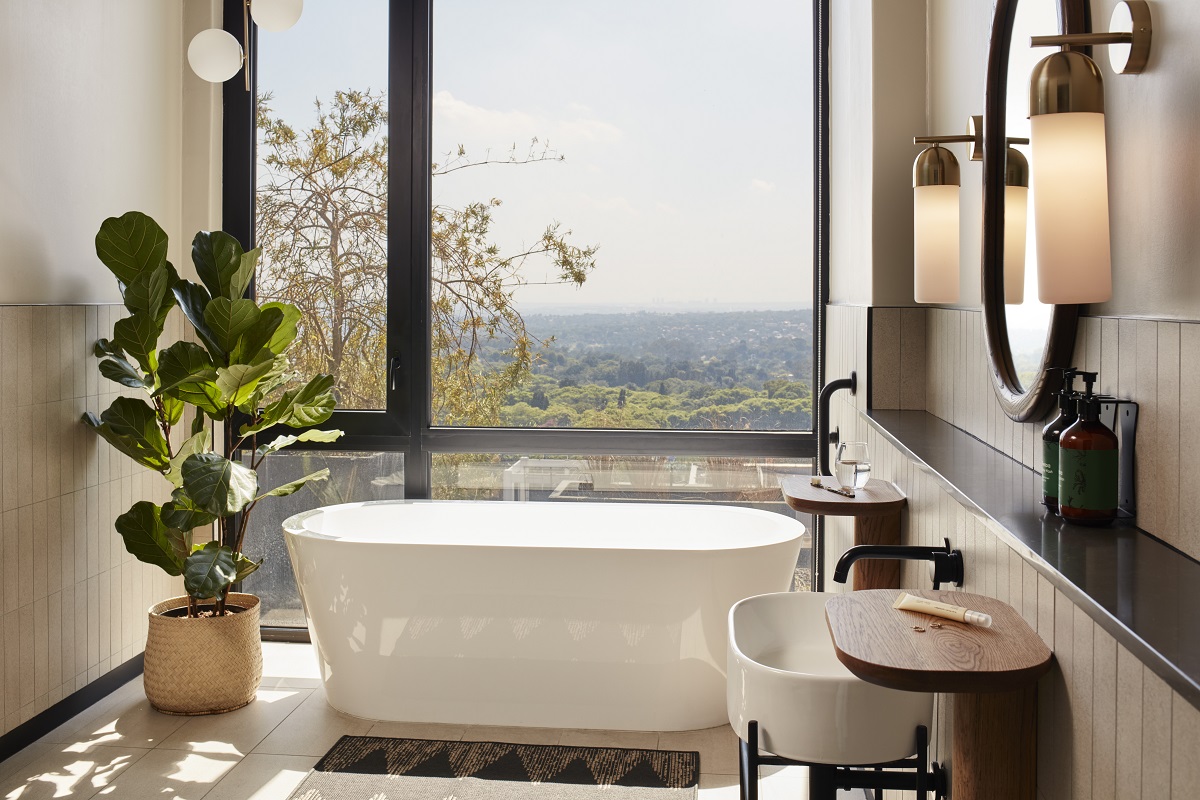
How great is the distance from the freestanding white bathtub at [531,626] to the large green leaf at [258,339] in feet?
1.97

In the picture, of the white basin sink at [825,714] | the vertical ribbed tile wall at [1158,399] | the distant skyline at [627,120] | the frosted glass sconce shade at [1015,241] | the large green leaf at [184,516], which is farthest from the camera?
the distant skyline at [627,120]

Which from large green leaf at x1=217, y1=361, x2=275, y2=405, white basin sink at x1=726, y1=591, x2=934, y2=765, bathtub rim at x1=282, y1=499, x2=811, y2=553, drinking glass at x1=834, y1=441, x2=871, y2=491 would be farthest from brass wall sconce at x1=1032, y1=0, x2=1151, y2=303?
large green leaf at x1=217, y1=361, x2=275, y2=405

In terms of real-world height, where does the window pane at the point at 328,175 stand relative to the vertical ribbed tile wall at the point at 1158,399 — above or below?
above

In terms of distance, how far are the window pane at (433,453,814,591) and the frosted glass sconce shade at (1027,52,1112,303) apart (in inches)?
107

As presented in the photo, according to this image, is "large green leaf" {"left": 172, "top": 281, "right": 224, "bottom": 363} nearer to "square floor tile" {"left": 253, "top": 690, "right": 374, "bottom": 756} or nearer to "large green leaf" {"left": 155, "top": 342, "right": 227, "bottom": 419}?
"large green leaf" {"left": 155, "top": 342, "right": 227, "bottom": 419}

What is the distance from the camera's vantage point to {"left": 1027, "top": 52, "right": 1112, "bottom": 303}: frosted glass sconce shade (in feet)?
4.39

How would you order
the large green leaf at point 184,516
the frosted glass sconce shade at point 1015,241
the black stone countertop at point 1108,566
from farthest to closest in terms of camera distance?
1. the large green leaf at point 184,516
2. the frosted glass sconce shade at point 1015,241
3. the black stone countertop at point 1108,566

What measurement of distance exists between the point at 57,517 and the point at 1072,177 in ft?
10.3

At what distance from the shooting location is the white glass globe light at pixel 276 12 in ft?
10.8

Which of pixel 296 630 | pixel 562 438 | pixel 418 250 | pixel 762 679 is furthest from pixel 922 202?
pixel 296 630

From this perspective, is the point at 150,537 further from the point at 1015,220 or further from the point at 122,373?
the point at 1015,220

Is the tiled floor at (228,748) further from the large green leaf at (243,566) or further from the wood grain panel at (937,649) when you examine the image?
the wood grain panel at (937,649)

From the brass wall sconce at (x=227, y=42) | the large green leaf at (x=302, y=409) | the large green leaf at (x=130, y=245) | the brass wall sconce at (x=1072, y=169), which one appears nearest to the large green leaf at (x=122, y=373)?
the large green leaf at (x=130, y=245)

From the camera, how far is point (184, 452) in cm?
338
